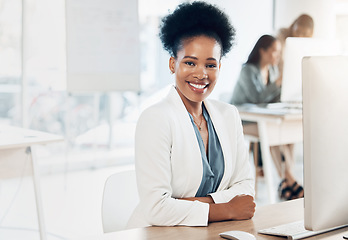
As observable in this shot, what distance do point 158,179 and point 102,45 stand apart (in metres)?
2.57

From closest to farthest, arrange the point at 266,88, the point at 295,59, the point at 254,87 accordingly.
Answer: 1. the point at 295,59
2. the point at 254,87
3. the point at 266,88

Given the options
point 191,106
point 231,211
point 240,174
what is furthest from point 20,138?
point 231,211

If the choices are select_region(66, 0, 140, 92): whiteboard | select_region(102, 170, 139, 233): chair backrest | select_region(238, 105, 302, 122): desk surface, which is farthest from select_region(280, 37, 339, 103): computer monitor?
select_region(102, 170, 139, 233): chair backrest

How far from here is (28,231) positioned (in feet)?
10.3

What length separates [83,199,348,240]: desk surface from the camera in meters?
1.07

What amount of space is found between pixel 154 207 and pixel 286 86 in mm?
2151

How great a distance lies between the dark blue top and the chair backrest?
28cm

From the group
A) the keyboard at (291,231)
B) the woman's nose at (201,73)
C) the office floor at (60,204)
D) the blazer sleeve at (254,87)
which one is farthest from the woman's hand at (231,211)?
the blazer sleeve at (254,87)

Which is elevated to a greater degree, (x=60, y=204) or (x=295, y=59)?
(x=295, y=59)

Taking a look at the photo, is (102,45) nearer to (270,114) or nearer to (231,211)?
(270,114)

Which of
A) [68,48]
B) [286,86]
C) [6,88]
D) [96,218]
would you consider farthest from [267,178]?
[6,88]

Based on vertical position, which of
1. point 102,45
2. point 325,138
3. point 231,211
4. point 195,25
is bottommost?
point 231,211

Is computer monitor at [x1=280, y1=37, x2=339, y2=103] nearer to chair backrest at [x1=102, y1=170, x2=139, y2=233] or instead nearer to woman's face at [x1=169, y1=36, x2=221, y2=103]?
A: woman's face at [x1=169, y1=36, x2=221, y2=103]

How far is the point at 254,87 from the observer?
4316mm
